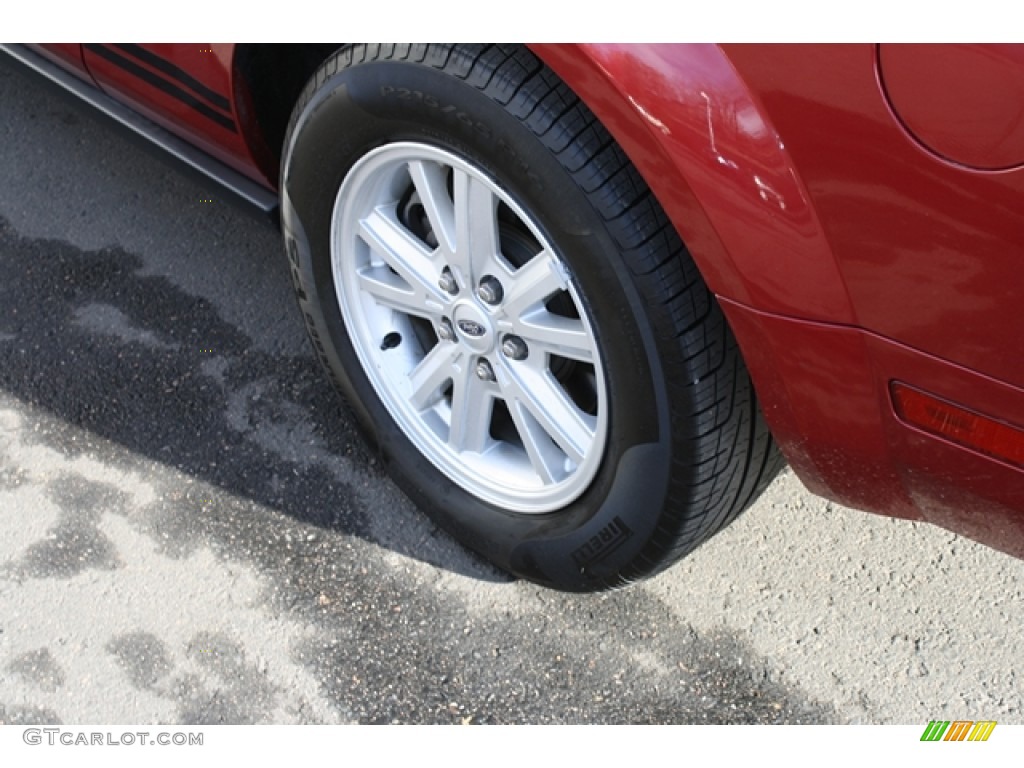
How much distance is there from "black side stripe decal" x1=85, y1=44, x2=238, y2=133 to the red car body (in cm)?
90

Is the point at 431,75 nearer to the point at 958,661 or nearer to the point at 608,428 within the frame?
the point at 608,428

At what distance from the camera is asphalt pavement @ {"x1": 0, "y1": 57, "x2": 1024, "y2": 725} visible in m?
2.07

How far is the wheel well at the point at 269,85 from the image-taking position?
2.12 m

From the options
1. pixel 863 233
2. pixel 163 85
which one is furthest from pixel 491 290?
pixel 163 85

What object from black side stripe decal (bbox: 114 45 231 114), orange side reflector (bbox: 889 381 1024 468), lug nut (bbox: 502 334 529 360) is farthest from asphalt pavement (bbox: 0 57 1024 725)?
orange side reflector (bbox: 889 381 1024 468)

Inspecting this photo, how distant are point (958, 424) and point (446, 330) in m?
0.93

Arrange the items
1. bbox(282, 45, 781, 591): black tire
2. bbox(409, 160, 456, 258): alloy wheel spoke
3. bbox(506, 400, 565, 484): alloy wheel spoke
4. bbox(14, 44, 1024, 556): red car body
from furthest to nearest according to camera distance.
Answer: bbox(506, 400, 565, 484): alloy wheel spoke → bbox(409, 160, 456, 258): alloy wheel spoke → bbox(282, 45, 781, 591): black tire → bbox(14, 44, 1024, 556): red car body

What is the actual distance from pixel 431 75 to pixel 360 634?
3.25 feet

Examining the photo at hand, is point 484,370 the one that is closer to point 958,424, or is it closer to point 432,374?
point 432,374

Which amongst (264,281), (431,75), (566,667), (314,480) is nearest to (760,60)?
(431,75)

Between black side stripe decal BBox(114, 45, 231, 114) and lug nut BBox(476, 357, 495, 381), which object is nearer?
lug nut BBox(476, 357, 495, 381)

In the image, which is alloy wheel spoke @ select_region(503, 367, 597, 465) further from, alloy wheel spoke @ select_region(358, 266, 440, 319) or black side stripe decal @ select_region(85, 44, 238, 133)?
black side stripe decal @ select_region(85, 44, 238, 133)

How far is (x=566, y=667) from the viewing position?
212 cm

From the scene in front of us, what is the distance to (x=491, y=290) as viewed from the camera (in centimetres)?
198
